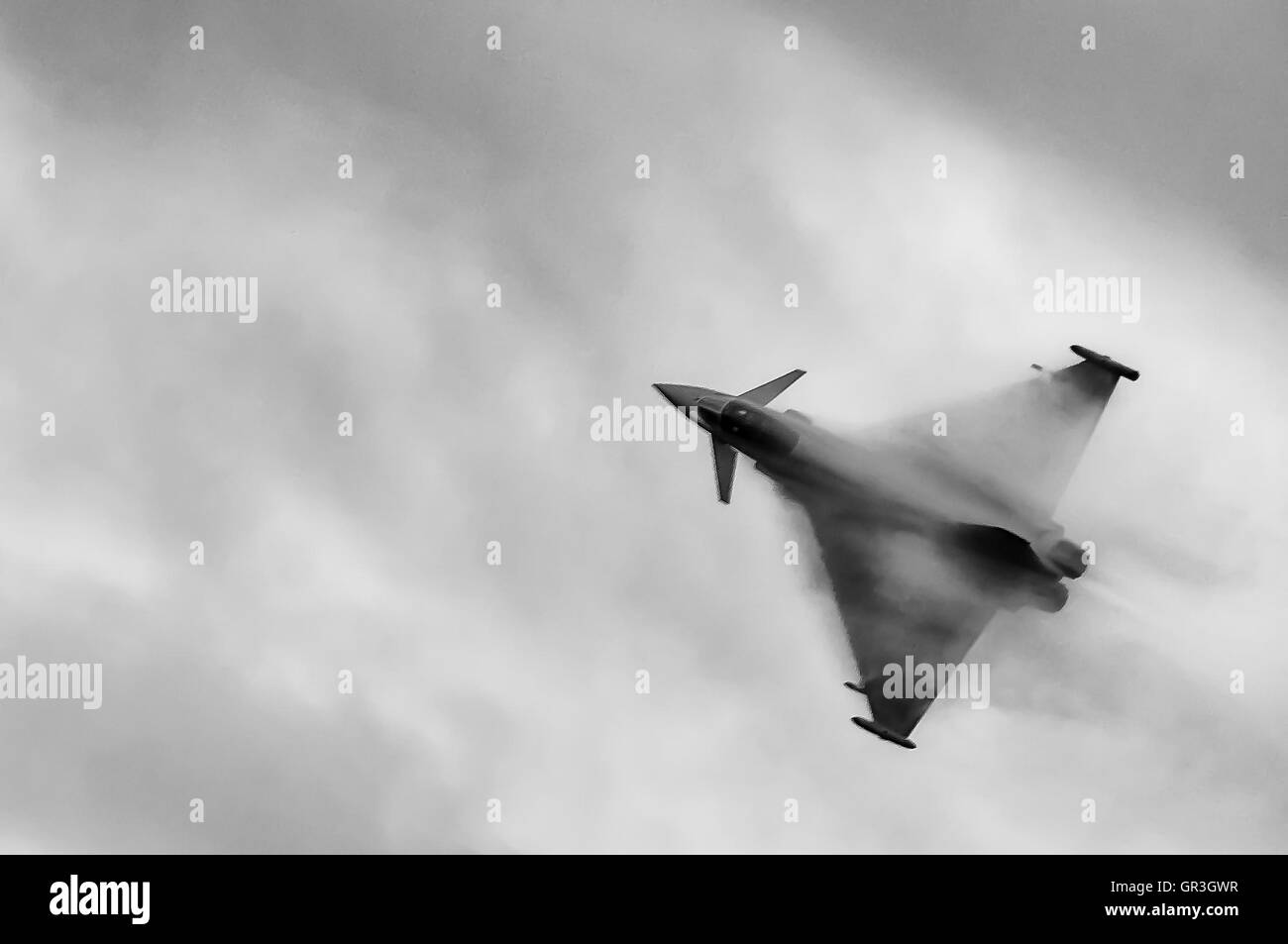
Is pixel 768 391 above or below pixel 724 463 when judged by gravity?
above

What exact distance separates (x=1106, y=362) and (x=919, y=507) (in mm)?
14864

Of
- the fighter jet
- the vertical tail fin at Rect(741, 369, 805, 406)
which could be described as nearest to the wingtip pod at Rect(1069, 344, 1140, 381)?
the fighter jet

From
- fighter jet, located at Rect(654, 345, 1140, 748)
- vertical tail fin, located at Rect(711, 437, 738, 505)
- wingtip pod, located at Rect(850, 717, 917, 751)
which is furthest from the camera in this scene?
vertical tail fin, located at Rect(711, 437, 738, 505)

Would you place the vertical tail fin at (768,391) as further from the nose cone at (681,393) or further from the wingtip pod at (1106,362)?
the wingtip pod at (1106,362)

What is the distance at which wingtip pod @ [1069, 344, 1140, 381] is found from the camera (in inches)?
2677

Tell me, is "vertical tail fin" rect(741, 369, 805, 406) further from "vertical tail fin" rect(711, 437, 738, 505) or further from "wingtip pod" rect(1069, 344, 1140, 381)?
"wingtip pod" rect(1069, 344, 1140, 381)

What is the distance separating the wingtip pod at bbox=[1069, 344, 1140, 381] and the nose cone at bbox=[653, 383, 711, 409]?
21.3 m

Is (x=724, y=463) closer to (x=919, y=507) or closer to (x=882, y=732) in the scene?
(x=919, y=507)

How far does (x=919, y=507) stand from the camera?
2527 inches

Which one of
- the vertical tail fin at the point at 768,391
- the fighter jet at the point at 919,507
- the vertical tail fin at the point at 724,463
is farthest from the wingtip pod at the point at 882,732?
the vertical tail fin at the point at 768,391

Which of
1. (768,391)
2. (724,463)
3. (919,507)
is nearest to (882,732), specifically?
(919,507)

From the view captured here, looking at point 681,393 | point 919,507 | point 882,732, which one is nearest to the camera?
point 882,732
